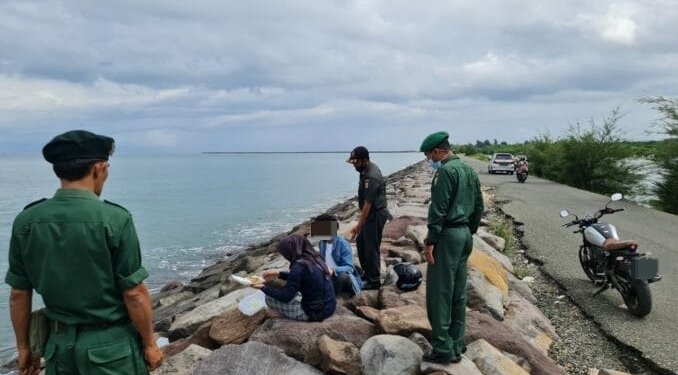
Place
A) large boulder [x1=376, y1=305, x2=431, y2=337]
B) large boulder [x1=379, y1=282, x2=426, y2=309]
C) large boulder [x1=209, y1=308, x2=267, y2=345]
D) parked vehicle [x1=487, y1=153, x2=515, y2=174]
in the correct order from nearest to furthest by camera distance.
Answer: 1. large boulder [x1=376, y1=305, x2=431, y2=337]
2. large boulder [x1=209, y1=308, x2=267, y2=345]
3. large boulder [x1=379, y1=282, x2=426, y2=309]
4. parked vehicle [x1=487, y1=153, x2=515, y2=174]

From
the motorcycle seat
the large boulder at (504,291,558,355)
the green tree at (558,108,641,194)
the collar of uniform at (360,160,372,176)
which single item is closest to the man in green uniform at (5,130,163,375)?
the collar of uniform at (360,160,372,176)

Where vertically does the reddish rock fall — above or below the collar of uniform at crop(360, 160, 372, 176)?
below

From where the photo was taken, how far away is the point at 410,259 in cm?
779

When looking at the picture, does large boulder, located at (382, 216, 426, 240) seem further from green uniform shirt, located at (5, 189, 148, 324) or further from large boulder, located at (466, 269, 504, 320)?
green uniform shirt, located at (5, 189, 148, 324)

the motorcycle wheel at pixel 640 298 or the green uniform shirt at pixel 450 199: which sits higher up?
the green uniform shirt at pixel 450 199

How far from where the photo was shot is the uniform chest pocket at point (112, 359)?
8.17ft

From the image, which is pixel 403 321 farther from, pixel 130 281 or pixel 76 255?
pixel 76 255

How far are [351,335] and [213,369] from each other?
50.3 inches

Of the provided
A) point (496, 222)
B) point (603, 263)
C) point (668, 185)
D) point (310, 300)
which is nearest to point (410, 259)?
point (603, 263)

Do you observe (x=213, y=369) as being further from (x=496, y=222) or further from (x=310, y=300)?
(x=496, y=222)

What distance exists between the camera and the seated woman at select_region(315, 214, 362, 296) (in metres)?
6.04

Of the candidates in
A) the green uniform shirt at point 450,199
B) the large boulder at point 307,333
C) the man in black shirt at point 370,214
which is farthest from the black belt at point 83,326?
the man in black shirt at point 370,214

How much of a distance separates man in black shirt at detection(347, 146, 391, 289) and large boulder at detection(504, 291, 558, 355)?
158 cm

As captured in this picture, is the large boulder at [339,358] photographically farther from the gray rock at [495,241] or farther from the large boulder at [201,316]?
the gray rock at [495,241]
